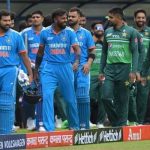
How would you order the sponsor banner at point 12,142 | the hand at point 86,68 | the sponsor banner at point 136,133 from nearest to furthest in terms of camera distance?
1. the sponsor banner at point 12,142
2. the sponsor banner at point 136,133
3. the hand at point 86,68

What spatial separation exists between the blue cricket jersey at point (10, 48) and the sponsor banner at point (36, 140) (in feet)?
4.07

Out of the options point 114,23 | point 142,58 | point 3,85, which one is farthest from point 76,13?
point 3,85

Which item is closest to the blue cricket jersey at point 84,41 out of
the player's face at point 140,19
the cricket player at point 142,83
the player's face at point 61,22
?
the player's face at point 61,22

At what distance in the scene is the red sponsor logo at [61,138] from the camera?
1163cm

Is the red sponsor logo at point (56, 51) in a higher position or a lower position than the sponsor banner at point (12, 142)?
higher

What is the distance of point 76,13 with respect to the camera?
13578 millimetres

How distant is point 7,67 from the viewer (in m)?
11.8

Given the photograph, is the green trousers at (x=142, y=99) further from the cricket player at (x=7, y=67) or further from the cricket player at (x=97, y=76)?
the cricket player at (x=7, y=67)

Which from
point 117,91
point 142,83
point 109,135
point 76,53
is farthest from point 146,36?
point 109,135

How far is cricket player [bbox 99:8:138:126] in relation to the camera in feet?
44.4

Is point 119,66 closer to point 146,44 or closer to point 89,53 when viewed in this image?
point 89,53

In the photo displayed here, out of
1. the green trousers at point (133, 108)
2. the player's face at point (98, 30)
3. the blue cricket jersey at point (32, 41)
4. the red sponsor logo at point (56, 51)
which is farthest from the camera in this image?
the player's face at point (98, 30)

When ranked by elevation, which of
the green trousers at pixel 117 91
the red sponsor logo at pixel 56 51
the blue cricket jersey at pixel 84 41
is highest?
the blue cricket jersey at pixel 84 41

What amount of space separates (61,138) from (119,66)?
2.50 metres
